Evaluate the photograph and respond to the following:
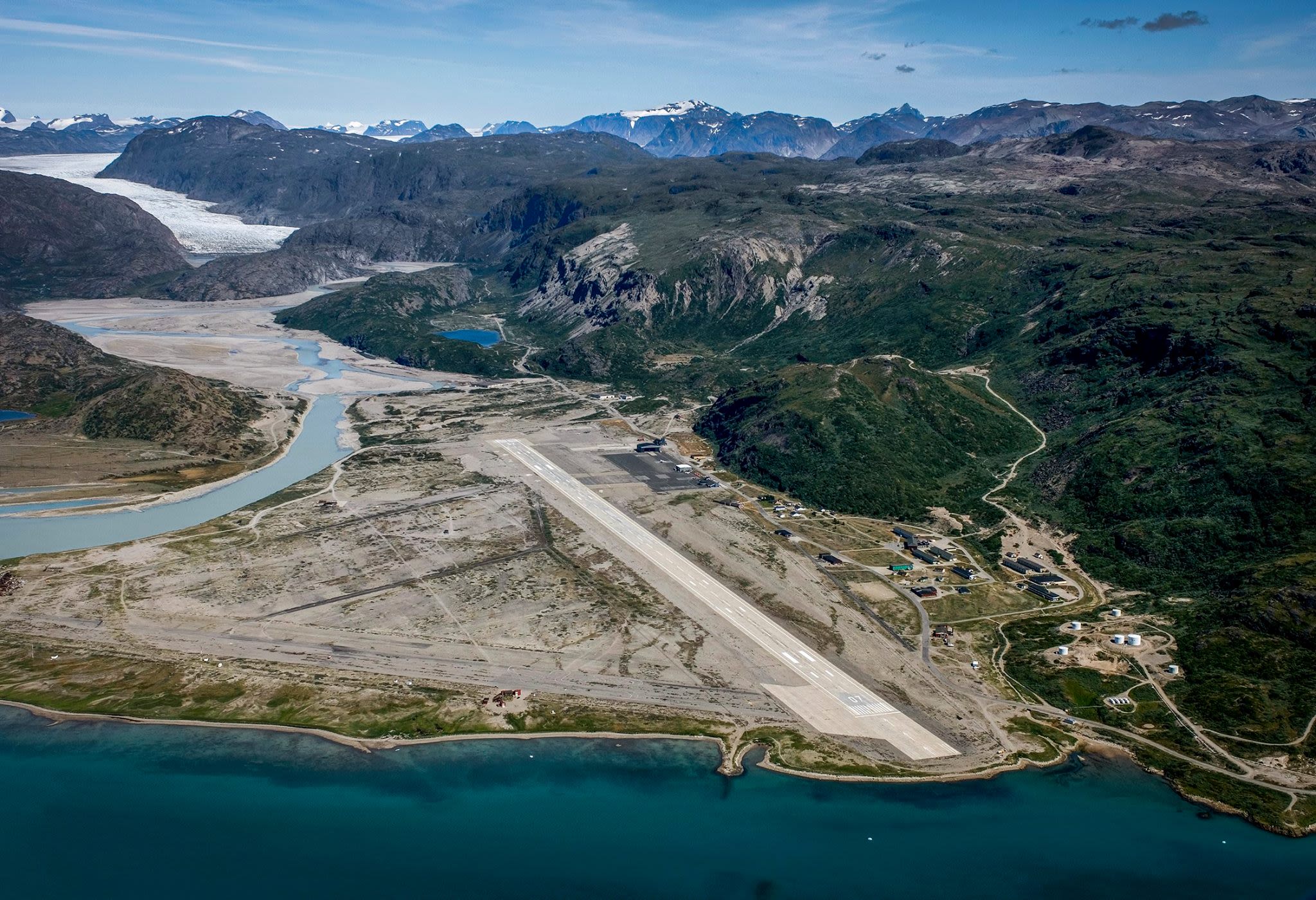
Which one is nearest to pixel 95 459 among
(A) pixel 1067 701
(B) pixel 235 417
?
(B) pixel 235 417

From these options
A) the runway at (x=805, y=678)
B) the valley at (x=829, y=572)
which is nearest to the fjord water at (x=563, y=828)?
the valley at (x=829, y=572)

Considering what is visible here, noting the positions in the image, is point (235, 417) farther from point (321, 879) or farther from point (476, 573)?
point (321, 879)

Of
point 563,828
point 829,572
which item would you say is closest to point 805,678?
point 829,572

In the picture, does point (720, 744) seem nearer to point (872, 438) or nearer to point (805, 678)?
point (805, 678)

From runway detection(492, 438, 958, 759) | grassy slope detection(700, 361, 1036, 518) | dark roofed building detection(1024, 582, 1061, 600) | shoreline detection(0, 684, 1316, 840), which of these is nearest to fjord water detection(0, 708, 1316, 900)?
shoreline detection(0, 684, 1316, 840)

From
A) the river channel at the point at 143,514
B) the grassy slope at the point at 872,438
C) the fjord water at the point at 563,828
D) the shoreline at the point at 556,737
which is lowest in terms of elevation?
the fjord water at the point at 563,828

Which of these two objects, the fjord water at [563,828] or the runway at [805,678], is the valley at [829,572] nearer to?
the runway at [805,678]
